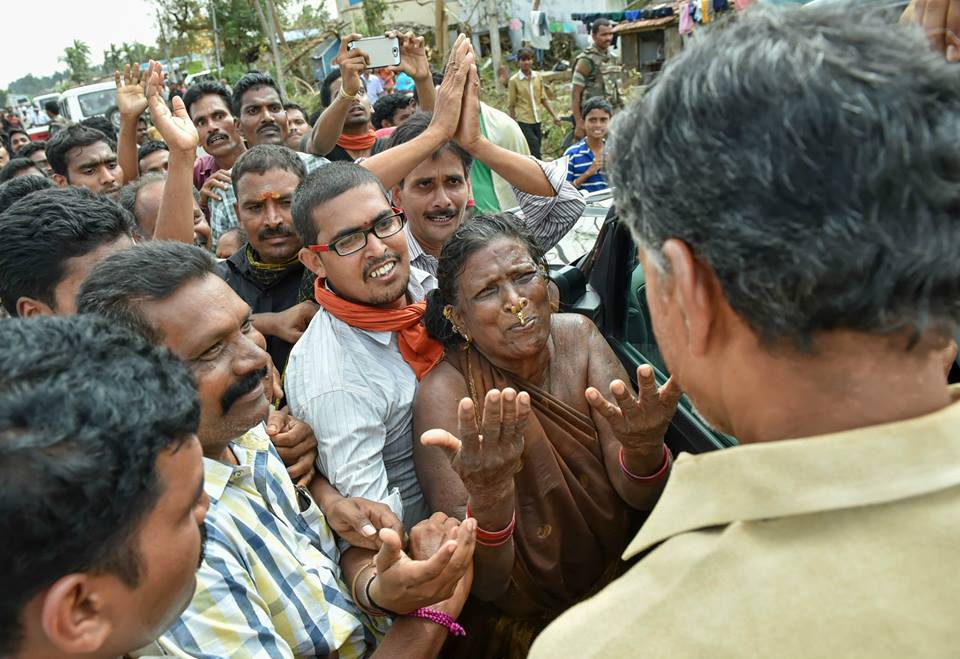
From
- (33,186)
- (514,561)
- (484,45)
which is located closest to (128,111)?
(33,186)

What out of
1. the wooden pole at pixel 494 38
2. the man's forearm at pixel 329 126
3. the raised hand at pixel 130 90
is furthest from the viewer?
the wooden pole at pixel 494 38

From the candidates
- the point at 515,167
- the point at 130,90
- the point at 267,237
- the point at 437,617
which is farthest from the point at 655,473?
the point at 130,90

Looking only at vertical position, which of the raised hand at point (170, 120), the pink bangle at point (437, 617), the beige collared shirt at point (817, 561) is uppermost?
the raised hand at point (170, 120)

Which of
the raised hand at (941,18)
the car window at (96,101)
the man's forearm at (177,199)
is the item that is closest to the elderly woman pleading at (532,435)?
the man's forearm at (177,199)

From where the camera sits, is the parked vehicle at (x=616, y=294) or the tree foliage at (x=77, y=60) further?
the tree foliage at (x=77, y=60)

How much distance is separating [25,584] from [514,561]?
1482mm

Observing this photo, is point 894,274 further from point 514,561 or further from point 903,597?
point 514,561

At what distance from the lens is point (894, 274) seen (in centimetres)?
79

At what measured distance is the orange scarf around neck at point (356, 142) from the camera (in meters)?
5.34

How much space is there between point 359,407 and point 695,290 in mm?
1526

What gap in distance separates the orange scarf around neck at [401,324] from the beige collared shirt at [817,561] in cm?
170

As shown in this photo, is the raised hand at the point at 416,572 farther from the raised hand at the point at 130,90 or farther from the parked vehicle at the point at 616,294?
the raised hand at the point at 130,90

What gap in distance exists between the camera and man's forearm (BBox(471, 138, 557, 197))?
10.8ft

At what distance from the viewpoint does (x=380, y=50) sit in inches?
184
